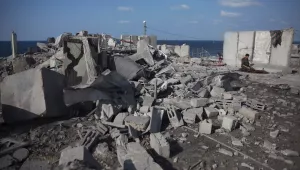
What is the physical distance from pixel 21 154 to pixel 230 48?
14.9 m

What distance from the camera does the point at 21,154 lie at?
481 centimetres

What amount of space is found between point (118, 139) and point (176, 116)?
1990 mm

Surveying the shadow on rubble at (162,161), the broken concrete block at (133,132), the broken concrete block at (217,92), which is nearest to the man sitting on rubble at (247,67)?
the broken concrete block at (217,92)

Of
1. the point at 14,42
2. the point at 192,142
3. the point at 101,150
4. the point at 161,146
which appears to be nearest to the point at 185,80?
the point at 192,142

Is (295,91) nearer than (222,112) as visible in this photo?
No

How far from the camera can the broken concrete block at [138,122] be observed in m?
6.04

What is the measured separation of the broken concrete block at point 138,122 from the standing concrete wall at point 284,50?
11.5m

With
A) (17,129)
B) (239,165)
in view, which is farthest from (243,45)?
(17,129)

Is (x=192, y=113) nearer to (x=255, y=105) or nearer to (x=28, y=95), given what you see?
(x=255, y=105)

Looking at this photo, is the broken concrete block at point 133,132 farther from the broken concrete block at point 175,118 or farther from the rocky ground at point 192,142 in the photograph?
the broken concrete block at point 175,118

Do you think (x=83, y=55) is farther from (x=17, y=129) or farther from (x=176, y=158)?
(x=176, y=158)

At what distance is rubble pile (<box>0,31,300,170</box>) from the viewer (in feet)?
15.6

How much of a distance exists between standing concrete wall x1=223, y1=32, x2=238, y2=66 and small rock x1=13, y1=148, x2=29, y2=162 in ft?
47.8

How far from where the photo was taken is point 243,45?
15797 millimetres
